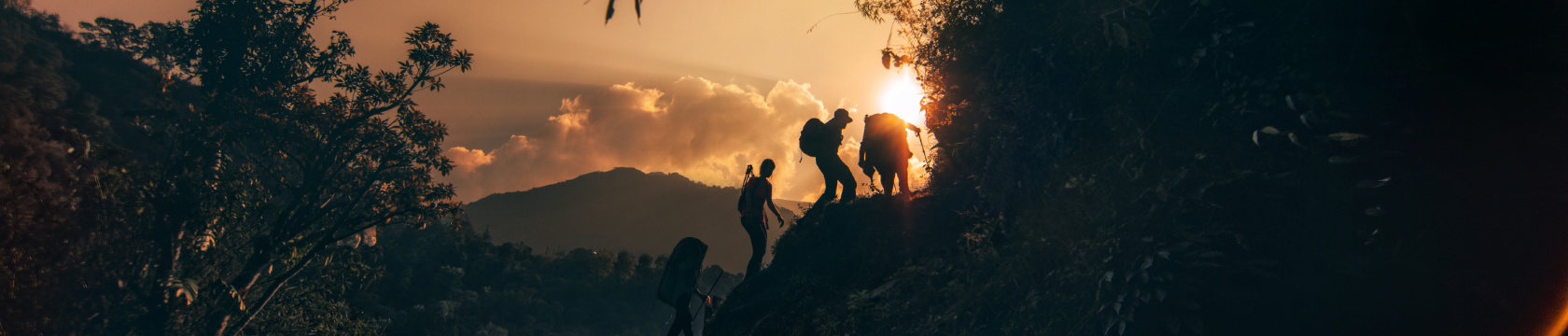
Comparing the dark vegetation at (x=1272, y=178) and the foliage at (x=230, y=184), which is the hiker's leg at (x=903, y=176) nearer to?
the dark vegetation at (x=1272, y=178)

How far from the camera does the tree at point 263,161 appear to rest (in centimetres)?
738

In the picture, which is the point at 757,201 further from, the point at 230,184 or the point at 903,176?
the point at 230,184

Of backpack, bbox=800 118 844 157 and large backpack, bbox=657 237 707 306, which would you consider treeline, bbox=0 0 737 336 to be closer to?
large backpack, bbox=657 237 707 306

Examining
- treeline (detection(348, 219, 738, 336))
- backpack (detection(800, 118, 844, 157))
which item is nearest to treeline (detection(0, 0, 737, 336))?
backpack (detection(800, 118, 844, 157))

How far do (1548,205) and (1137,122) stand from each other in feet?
6.24

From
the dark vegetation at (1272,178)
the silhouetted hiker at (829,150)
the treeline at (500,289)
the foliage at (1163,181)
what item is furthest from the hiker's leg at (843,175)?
the treeline at (500,289)

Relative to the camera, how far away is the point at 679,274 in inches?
325

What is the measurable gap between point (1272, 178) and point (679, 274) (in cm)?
717

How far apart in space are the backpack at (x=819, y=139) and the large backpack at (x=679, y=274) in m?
3.84

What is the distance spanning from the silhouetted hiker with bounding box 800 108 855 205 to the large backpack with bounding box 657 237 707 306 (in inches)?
152

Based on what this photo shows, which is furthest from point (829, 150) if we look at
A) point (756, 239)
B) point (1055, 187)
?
point (1055, 187)

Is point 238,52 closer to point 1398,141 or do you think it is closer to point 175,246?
point 175,246

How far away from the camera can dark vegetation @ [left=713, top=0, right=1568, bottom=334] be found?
8.24 ft

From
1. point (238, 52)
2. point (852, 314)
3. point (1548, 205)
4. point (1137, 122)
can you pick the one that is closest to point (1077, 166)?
point (1137, 122)
